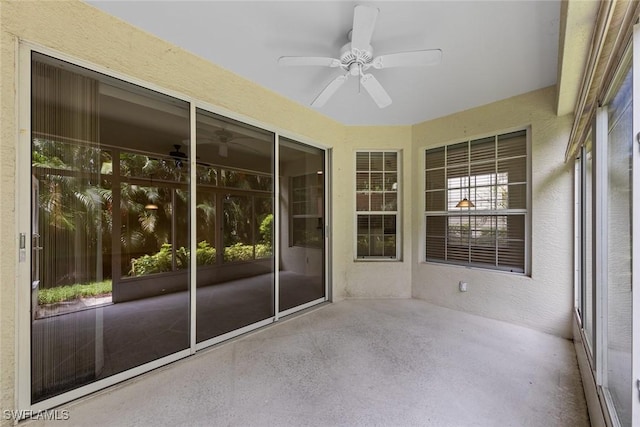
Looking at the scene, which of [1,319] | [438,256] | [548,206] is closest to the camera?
[1,319]

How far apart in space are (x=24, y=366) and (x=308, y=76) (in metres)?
3.30

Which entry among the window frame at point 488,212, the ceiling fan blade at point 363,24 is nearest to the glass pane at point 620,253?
the ceiling fan blade at point 363,24

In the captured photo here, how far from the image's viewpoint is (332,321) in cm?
332

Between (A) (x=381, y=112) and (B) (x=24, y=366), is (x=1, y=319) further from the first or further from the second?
(A) (x=381, y=112)

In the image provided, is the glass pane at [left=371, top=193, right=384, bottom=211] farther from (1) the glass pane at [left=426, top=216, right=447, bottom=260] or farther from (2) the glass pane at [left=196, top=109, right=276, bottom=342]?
(2) the glass pane at [left=196, top=109, right=276, bottom=342]

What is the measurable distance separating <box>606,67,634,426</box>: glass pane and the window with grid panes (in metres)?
2.87

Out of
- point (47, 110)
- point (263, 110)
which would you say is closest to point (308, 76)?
point (263, 110)

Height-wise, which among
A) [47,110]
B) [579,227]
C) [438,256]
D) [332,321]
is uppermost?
[47,110]

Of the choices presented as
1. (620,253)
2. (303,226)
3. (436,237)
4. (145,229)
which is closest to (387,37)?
(620,253)

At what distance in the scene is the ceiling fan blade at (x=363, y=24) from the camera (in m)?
1.53

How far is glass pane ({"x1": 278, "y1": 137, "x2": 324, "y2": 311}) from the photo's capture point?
11.7 feet

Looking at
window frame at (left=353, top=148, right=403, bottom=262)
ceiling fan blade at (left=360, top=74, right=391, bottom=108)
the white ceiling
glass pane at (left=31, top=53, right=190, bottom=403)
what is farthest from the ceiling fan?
window frame at (left=353, top=148, right=403, bottom=262)

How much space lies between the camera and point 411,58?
193 cm

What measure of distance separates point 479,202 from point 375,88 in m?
2.39
